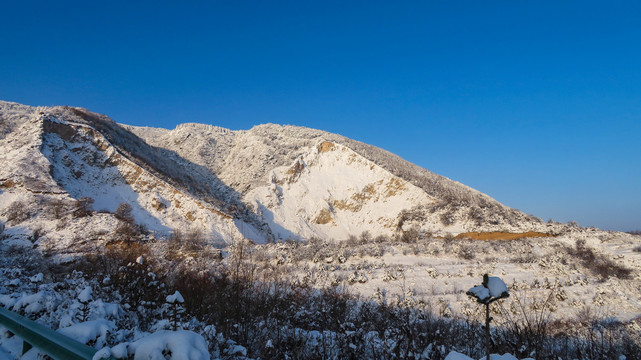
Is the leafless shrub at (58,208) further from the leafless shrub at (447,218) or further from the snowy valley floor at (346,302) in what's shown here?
the leafless shrub at (447,218)

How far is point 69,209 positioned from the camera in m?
20.9

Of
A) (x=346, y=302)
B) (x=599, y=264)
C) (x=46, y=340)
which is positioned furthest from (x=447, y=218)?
(x=46, y=340)

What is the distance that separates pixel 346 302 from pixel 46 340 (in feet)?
17.7

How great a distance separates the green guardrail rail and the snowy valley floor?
13cm

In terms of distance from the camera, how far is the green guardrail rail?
2.10m

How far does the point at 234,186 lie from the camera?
4125cm

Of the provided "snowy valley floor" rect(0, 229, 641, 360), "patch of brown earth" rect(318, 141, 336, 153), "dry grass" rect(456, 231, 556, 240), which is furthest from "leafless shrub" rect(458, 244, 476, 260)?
"patch of brown earth" rect(318, 141, 336, 153)

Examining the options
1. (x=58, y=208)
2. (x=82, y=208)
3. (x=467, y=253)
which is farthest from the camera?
(x=82, y=208)

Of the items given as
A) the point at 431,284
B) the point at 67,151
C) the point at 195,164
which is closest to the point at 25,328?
the point at 431,284

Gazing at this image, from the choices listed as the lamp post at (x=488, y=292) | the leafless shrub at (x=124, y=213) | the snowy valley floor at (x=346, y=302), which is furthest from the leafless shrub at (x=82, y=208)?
the lamp post at (x=488, y=292)

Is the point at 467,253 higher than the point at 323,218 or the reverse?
the reverse

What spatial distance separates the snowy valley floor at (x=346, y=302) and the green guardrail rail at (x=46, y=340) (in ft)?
0.42

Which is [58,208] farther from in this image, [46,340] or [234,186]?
[46,340]

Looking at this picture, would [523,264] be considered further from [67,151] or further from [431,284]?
[67,151]
